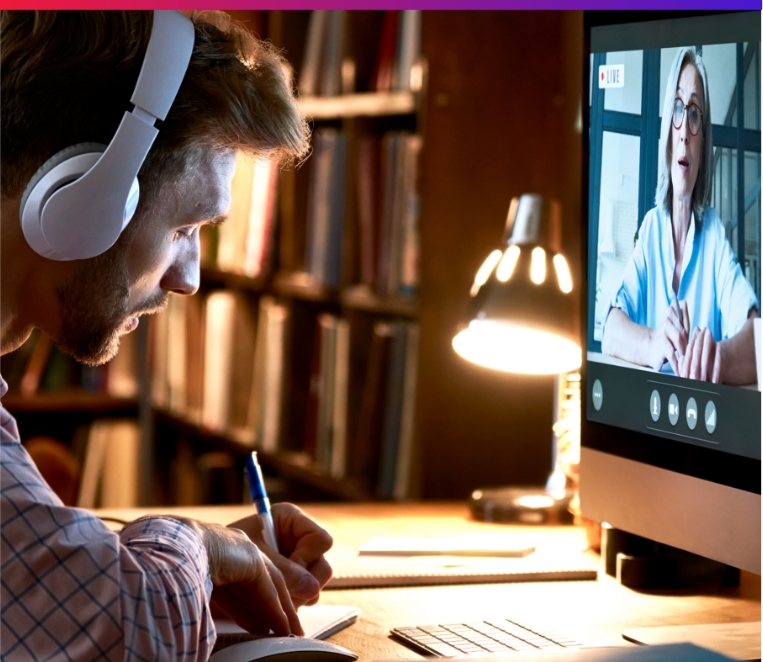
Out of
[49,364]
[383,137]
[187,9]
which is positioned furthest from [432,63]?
[49,364]

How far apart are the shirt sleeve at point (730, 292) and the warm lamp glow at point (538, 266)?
1.44ft

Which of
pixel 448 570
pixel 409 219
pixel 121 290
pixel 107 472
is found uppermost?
pixel 409 219

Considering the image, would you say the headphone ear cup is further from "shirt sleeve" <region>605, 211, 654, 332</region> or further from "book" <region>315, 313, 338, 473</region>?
"book" <region>315, 313, 338, 473</region>

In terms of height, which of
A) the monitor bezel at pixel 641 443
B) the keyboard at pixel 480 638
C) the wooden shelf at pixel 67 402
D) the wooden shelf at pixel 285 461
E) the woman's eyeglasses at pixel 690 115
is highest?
the woman's eyeglasses at pixel 690 115

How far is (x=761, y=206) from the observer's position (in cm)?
91

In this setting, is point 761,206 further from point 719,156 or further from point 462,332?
point 462,332

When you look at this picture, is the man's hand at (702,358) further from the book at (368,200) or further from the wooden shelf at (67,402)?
the wooden shelf at (67,402)

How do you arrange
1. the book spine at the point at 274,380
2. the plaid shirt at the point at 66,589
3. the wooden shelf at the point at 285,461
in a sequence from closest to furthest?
the plaid shirt at the point at 66,589, the wooden shelf at the point at 285,461, the book spine at the point at 274,380

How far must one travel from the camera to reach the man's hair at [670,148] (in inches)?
38.3

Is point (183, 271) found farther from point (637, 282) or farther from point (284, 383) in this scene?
point (284, 383)

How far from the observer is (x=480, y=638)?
963 millimetres

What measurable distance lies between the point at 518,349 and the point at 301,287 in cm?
103

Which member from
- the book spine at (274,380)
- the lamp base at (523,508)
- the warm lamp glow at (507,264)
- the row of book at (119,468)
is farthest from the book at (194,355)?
the warm lamp glow at (507,264)

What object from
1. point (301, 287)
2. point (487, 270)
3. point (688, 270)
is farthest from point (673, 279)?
point (301, 287)
